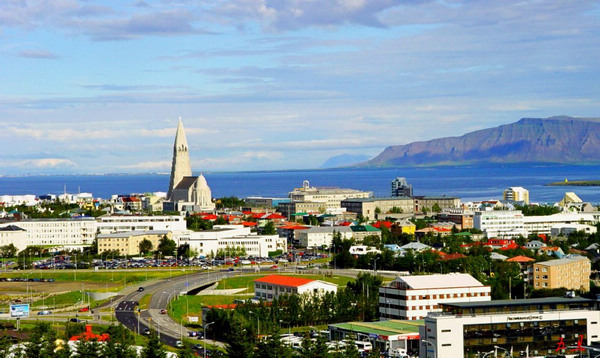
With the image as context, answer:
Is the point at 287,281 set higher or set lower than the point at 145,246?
lower

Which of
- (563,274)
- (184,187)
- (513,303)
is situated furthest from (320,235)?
(513,303)

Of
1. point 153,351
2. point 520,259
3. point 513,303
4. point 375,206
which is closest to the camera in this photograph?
point 153,351

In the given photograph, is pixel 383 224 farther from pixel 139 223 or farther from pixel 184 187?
pixel 184 187

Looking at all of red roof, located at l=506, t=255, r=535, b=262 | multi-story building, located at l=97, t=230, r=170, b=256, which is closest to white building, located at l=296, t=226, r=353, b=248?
multi-story building, located at l=97, t=230, r=170, b=256

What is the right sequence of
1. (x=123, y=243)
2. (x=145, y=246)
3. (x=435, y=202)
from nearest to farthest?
(x=123, y=243) → (x=145, y=246) → (x=435, y=202)

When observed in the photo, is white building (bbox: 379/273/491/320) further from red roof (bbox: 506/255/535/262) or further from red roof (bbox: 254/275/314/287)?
red roof (bbox: 506/255/535/262)

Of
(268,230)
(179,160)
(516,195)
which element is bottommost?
(268,230)
